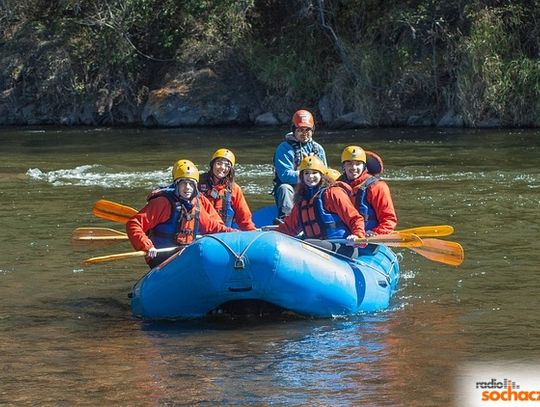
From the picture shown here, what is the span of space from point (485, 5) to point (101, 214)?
13.6 meters

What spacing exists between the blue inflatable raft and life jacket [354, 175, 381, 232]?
2.47ft

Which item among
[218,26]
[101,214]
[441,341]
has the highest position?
[218,26]

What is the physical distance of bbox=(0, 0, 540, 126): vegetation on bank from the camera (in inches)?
795

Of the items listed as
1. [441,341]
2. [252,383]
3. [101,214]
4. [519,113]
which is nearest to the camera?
[252,383]

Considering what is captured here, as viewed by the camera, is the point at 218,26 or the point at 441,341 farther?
the point at 218,26

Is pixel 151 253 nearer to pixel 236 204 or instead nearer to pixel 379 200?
pixel 236 204

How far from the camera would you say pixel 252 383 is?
234 inches

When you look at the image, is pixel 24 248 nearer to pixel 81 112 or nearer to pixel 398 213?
pixel 398 213

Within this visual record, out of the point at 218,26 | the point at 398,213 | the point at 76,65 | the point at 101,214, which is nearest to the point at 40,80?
the point at 76,65

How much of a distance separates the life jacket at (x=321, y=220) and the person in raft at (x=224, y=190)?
0.74m

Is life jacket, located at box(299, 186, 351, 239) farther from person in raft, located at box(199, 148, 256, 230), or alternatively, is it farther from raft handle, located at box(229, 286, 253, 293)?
raft handle, located at box(229, 286, 253, 293)

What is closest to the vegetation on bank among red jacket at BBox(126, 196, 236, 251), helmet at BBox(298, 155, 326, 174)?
helmet at BBox(298, 155, 326, 174)

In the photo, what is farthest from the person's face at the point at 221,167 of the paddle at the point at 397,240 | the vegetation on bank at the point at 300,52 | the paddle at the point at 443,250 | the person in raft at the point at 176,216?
the vegetation on bank at the point at 300,52

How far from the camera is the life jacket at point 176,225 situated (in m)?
7.96
